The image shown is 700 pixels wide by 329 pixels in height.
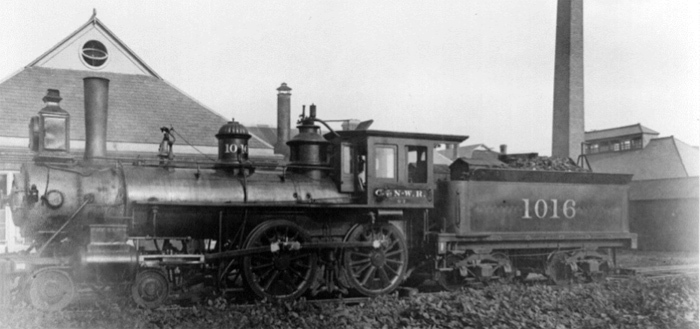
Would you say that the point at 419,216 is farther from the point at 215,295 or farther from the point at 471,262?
the point at 215,295

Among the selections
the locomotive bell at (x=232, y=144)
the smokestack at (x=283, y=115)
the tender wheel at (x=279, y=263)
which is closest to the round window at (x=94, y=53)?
the smokestack at (x=283, y=115)

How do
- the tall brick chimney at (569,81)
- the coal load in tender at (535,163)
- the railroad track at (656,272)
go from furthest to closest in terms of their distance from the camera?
the tall brick chimney at (569,81) → the railroad track at (656,272) → the coal load in tender at (535,163)

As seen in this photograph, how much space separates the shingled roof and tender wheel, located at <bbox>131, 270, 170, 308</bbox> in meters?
10.5

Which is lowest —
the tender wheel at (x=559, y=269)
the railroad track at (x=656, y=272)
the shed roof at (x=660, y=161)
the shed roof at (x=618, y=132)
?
the railroad track at (x=656, y=272)

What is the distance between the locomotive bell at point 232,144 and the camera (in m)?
10.5

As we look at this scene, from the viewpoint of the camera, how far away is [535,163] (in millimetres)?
12922

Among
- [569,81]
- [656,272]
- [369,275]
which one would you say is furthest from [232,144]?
[569,81]

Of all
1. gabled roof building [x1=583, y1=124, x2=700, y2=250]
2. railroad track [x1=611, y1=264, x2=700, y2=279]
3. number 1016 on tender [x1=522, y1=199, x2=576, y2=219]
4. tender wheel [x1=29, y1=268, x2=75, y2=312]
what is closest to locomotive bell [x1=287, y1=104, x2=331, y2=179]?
tender wheel [x1=29, y1=268, x2=75, y2=312]

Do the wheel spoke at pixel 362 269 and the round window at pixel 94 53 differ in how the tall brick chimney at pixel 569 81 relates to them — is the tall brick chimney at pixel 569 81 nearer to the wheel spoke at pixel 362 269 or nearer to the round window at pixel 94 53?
the wheel spoke at pixel 362 269

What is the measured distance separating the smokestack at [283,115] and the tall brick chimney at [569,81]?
1047 cm

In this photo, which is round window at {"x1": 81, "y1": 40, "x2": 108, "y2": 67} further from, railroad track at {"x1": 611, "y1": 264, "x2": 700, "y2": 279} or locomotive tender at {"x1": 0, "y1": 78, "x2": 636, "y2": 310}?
railroad track at {"x1": 611, "y1": 264, "x2": 700, "y2": 279}

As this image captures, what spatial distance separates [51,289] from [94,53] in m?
14.0

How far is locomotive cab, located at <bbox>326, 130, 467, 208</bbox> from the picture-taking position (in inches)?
424

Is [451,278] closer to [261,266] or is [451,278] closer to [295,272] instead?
[295,272]
